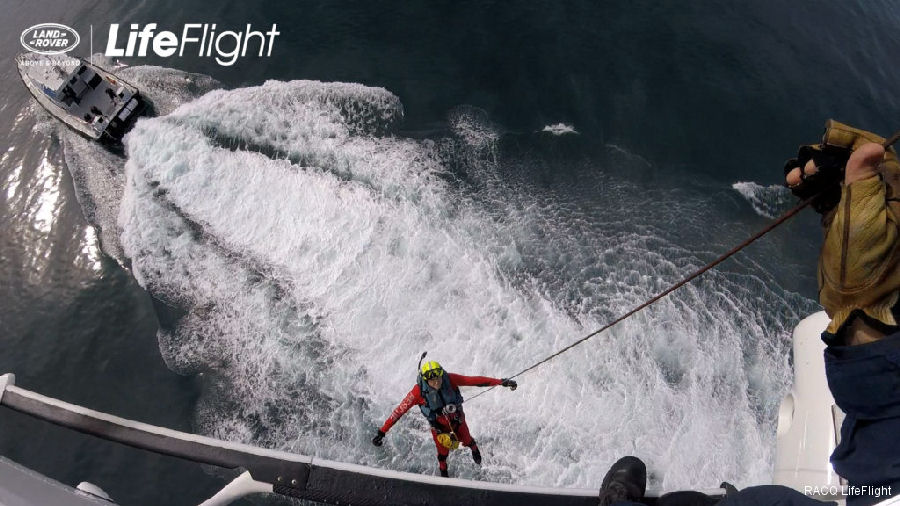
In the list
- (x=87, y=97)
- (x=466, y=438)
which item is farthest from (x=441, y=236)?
(x=87, y=97)

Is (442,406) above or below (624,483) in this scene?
above

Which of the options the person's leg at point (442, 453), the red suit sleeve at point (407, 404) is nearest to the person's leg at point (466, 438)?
the person's leg at point (442, 453)

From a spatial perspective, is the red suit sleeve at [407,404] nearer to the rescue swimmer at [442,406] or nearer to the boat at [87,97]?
the rescue swimmer at [442,406]

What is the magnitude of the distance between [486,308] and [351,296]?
269 centimetres

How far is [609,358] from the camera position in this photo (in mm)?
9156

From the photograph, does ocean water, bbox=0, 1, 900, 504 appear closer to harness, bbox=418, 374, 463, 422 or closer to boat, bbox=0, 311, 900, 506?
harness, bbox=418, 374, 463, 422

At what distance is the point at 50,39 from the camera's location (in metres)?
17.5

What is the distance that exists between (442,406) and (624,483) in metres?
3.30

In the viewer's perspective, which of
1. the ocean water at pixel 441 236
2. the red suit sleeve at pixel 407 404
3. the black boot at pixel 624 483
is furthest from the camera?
the ocean water at pixel 441 236

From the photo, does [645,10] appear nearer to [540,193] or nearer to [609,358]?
[540,193]

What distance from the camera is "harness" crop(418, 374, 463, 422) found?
7.92 meters

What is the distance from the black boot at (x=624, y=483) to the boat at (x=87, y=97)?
15.3m

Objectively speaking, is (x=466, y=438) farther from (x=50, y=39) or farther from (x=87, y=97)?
(x=50, y=39)

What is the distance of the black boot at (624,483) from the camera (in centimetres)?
509
